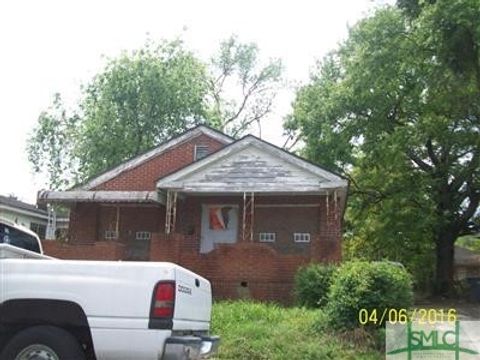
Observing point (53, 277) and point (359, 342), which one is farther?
point (359, 342)

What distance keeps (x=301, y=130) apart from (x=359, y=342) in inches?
746

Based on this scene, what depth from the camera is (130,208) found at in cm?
2195

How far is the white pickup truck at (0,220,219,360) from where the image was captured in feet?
20.4

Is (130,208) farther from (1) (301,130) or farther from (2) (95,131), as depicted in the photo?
(2) (95,131)

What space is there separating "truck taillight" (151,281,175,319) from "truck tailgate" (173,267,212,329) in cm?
9

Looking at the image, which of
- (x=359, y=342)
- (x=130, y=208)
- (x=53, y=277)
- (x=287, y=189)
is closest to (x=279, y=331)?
(x=359, y=342)

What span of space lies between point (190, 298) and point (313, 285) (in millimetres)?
8874

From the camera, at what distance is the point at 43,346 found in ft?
→ 20.8

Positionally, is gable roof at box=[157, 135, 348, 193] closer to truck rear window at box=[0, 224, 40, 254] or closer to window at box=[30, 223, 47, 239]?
truck rear window at box=[0, 224, 40, 254]

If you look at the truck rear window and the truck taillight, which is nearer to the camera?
the truck taillight

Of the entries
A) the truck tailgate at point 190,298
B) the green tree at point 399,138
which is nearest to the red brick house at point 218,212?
the green tree at point 399,138

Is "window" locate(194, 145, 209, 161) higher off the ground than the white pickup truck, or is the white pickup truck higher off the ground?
"window" locate(194, 145, 209, 161)

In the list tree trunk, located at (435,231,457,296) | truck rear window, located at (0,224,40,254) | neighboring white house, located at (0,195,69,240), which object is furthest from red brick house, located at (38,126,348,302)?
tree trunk, located at (435,231,457,296)

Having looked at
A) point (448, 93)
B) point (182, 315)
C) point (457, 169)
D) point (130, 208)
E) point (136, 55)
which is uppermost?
point (136, 55)
